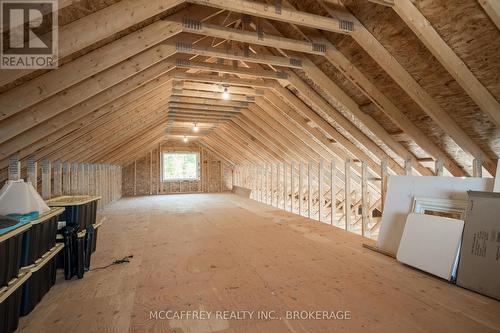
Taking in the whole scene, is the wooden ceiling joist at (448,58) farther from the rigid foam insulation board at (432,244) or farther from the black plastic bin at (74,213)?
the black plastic bin at (74,213)

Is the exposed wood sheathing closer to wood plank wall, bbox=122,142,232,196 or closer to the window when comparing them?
wood plank wall, bbox=122,142,232,196

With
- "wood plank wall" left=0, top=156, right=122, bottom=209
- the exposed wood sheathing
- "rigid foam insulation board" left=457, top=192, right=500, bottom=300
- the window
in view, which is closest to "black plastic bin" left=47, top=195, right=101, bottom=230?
the exposed wood sheathing

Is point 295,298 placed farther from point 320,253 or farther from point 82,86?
point 82,86

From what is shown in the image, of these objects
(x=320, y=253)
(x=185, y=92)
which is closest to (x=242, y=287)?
(x=320, y=253)

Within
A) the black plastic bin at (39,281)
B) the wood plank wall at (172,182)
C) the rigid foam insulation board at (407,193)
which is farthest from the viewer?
the wood plank wall at (172,182)

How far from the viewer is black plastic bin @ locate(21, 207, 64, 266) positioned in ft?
6.36

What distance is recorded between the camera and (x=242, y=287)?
2447 mm

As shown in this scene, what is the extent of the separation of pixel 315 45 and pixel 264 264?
2.73m

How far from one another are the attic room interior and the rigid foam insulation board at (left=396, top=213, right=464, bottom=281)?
0.6 inches

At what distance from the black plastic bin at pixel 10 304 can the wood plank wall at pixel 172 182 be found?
11378 millimetres

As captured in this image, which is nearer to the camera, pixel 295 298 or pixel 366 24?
pixel 295 298

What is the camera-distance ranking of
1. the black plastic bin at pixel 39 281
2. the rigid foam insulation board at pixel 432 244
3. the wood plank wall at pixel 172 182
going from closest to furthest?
the black plastic bin at pixel 39 281 < the rigid foam insulation board at pixel 432 244 < the wood plank wall at pixel 172 182

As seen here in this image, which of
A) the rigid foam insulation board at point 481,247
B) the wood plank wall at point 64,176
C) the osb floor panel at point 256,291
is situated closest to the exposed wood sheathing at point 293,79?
the wood plank wall at point 64,176
